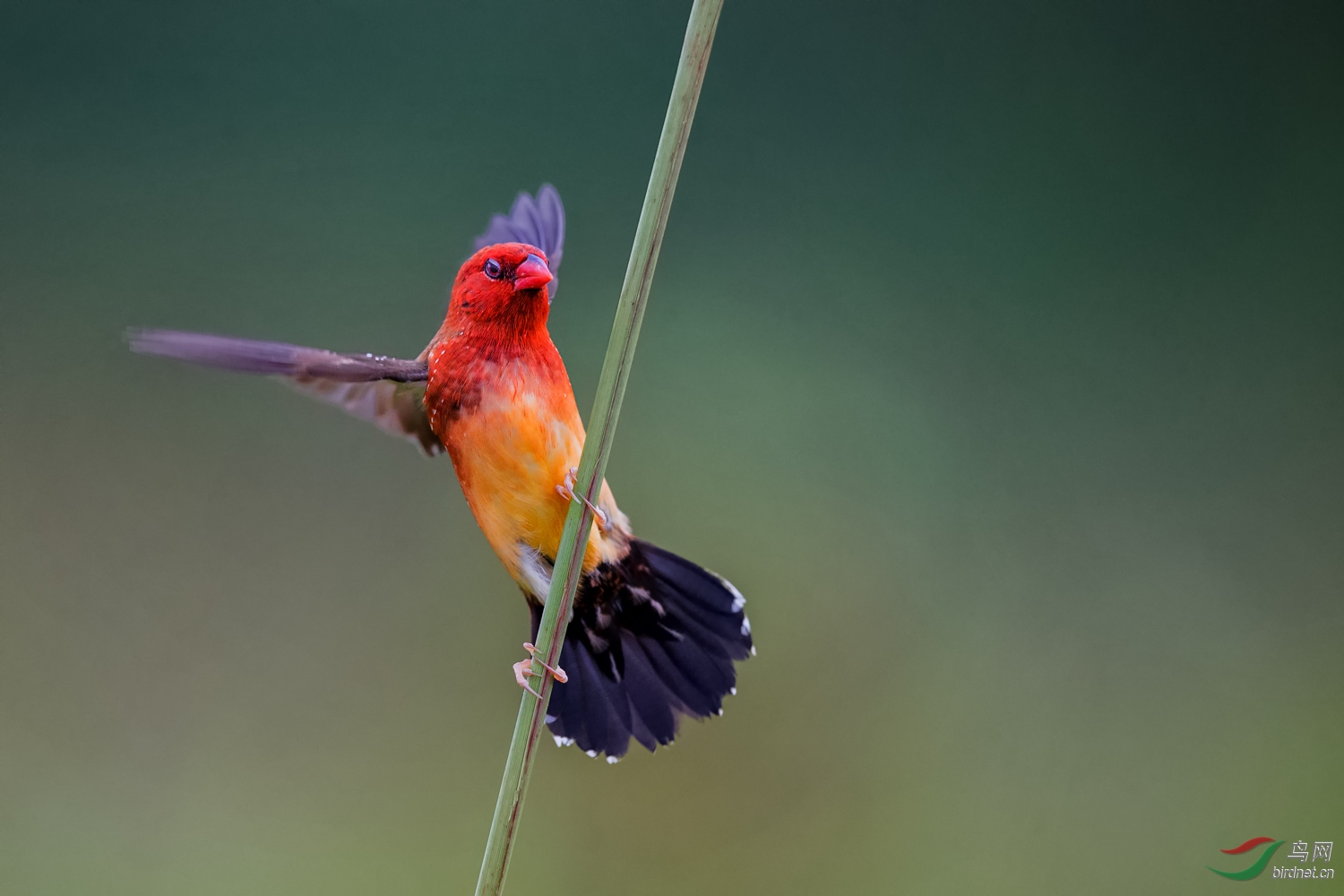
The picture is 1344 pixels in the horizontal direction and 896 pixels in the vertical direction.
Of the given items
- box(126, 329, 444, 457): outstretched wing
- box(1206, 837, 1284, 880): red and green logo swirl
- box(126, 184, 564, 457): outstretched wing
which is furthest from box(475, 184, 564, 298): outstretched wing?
box(1206, 837, 1284, 880): red and green logo swirl

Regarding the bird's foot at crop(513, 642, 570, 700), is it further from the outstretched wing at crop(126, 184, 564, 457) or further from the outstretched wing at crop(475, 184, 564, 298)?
the outstretched wing at crop(475, 184, 564, 298)

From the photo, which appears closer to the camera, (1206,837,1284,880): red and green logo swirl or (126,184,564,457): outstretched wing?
(126,184,564,457): outstretched wing

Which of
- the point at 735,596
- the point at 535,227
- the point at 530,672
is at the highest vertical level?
the point at 535,227

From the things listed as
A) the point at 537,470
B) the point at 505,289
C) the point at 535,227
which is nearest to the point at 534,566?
the point at 537,470

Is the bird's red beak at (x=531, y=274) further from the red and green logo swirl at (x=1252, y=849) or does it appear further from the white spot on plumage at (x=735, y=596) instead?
the red and green logo swirl at (x=1252, y=849)

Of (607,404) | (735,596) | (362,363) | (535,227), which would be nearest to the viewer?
(607,404)

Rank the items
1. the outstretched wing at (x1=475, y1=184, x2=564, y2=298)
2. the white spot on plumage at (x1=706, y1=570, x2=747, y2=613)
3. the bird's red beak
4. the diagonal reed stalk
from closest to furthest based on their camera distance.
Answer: the diagonal reed stalk
the bird's red beak
the white spot on plumage at (x1=706, y1=570, x2=747, y2=613)
the outstretched wing at (x1=475, y1=184, x2=564, y2=298)

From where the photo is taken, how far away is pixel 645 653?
26.1 inches

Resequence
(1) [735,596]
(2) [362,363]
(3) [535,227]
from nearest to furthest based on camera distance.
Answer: (2) [362,363] → (1) [735,596] → (3) [535,227]

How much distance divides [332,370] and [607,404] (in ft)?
0.52

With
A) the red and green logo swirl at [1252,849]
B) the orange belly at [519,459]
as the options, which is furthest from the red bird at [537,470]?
the red and green logo swirl at [1252,849]

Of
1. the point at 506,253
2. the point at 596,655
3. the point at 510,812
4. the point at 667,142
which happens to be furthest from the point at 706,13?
the point at 596,655

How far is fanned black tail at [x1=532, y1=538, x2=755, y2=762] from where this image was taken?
650mm

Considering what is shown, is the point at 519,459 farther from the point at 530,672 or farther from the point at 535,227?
the point at 535,227
